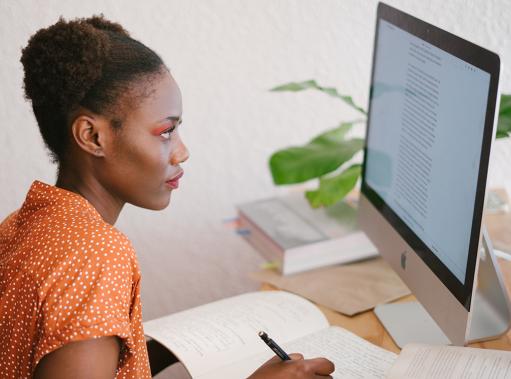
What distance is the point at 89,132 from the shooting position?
3.11ft

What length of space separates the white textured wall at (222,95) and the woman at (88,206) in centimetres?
68

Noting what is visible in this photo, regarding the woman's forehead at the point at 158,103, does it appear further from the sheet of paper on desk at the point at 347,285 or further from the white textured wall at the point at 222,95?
the white textured wall at the point at 222,95

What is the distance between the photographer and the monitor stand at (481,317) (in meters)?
1.10

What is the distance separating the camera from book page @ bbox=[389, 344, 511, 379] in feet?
2.93

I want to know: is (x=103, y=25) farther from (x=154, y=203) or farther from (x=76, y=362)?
(x=76, y=362)

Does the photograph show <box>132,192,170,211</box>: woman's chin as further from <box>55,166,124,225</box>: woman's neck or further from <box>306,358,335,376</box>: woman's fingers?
<box>306,358,335,376</box>: woman's fingers

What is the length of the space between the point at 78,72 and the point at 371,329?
586 mm

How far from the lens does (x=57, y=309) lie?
2.69 ft

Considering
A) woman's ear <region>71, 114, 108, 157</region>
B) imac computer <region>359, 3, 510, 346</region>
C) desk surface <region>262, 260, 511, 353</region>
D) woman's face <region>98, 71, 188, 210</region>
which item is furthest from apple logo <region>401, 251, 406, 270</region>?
woman's ear <region>71, 114, 108, 157</region>

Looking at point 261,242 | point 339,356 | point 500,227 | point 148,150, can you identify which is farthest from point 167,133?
point 500,227

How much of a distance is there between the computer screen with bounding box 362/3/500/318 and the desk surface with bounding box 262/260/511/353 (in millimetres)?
147

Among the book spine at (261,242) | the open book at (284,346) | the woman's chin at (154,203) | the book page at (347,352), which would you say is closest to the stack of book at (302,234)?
the book spine at (261,242)

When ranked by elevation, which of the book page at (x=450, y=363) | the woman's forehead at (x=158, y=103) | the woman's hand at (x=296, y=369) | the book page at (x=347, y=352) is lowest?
the book page at (x=347, y=352)

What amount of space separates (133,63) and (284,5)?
2.81 ft
